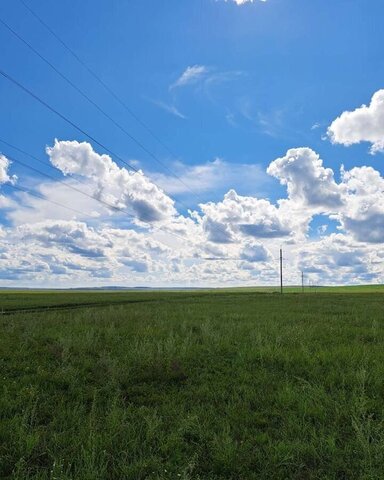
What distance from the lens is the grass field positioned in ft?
20.9

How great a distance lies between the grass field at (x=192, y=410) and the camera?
6.36 m

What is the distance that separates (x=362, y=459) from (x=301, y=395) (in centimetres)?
256

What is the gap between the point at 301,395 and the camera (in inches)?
352

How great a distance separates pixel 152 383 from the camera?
1038 cm

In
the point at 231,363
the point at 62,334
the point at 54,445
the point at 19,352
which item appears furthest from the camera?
the point at 62,334

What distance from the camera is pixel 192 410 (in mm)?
8586

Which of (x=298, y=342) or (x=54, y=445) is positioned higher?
(x=298, y=342)

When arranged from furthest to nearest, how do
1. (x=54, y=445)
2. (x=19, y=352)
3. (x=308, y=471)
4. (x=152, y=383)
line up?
(x=19, y=352) → (x=152, y=383) → (x=54, y=445) → (x=308, y=471)

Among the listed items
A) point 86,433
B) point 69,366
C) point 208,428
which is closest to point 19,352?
point 69,366

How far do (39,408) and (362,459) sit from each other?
6676mm

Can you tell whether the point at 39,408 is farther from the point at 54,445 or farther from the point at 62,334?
the point at 62,334

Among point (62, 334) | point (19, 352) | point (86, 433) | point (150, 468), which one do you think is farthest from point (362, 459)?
point (62, 334)

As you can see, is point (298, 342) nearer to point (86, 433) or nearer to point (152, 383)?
point (152, 383)

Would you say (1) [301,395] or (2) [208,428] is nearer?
(2) [208,428]
